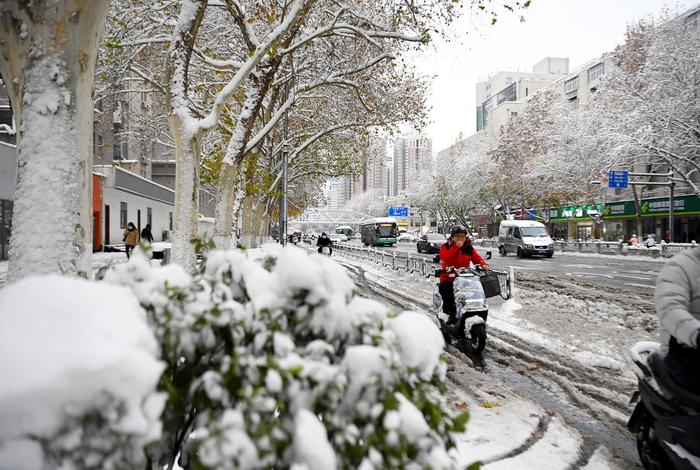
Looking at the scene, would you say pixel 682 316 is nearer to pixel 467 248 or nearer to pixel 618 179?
pixel 467 248

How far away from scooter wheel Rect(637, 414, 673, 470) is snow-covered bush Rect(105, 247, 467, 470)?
8.84 feet

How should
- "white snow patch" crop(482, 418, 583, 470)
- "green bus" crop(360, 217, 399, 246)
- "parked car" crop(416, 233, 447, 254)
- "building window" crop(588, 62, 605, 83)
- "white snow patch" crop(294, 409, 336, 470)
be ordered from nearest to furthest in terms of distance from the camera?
"white snow patch" crop(294, 409, 336, 470), "white snow patch" crop(482, 418, 583, 470), "parked car" crop(416, 233, 447, 254), "building window" crop(588, 62, 605, 83), "green bus" crop(360, 217, 399, 246)

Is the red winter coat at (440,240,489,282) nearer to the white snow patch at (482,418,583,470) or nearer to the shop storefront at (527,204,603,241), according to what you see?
the white snow patch at (482,418,583,470)

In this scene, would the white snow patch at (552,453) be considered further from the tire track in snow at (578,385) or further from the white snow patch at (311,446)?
the white snow patch at (311,446)

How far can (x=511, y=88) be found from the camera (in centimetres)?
9412

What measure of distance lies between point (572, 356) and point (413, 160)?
95042mm

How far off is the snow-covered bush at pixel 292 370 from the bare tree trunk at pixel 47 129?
9.82 feet

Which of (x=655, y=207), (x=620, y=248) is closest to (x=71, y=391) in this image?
(x=620, y=248)

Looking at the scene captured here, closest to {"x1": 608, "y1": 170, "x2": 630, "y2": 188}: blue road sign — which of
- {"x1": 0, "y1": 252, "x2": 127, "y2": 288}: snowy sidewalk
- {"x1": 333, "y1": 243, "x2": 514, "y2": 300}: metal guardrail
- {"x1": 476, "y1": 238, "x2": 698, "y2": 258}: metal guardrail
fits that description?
{"x1": 476, "y1": 238, "x2": 698, "y2": 258}: metal guardrail

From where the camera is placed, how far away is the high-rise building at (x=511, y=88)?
8082cm

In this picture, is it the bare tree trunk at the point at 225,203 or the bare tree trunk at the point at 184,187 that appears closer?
the bare tree trunk at the point at 184,187

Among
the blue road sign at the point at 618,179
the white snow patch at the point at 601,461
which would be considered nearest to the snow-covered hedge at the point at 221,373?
the white snow patch at the point at 601,461

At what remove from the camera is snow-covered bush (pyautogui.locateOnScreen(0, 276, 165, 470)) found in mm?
1163

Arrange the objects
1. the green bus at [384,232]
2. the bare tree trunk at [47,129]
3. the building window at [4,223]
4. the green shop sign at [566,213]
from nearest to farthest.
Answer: the bare tree trunk at [47,129] < the building window at [4,223] < the green shop sign at [566,213] < the green bus at [384,232]
